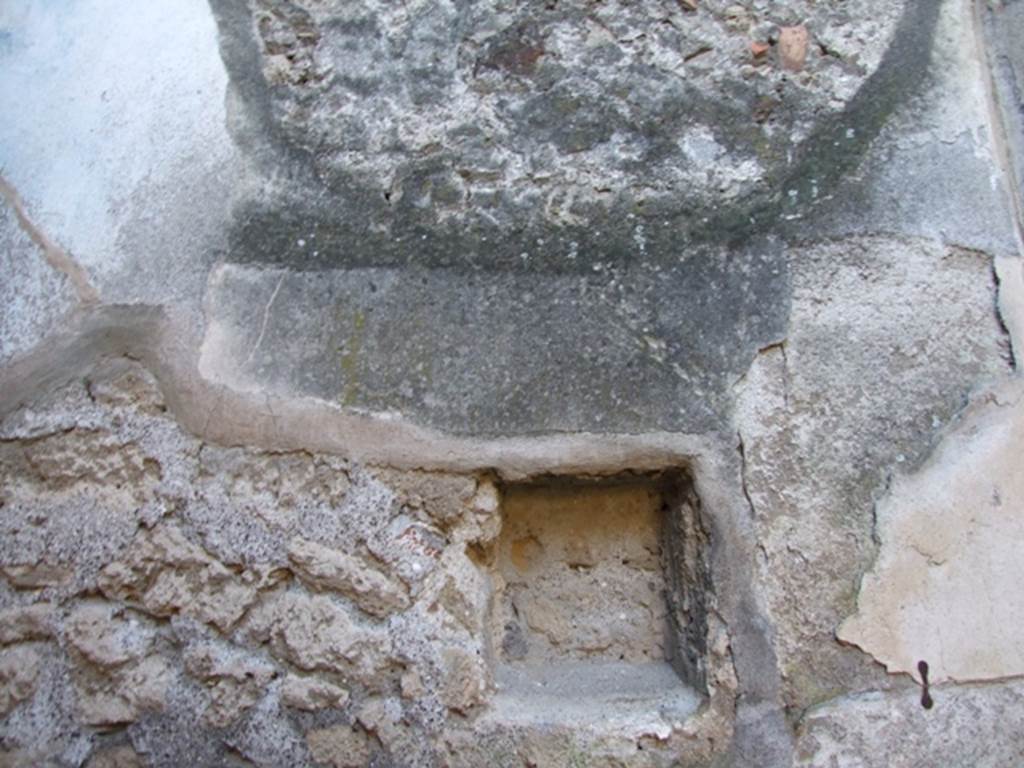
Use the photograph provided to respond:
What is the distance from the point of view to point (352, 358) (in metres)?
1.50

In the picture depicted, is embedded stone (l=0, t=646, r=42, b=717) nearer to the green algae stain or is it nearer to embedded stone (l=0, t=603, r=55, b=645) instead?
embedded stone (l=0, t=603, r=55, b=645)

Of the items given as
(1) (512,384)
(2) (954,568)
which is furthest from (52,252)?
(2) (954,568)

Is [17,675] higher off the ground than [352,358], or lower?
lower

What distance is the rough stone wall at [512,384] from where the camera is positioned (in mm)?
1404

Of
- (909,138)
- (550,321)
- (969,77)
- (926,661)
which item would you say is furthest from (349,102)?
(926,661)

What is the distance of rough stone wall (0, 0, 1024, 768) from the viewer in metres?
1.40

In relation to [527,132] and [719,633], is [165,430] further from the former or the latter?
[719,633]

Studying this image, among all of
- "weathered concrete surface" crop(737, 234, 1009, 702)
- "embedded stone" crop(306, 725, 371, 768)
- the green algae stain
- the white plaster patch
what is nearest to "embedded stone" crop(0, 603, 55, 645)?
"embedded stone" crop(306, 725, 371, 768)

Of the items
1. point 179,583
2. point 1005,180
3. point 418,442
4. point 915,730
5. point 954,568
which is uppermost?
point 1005,180

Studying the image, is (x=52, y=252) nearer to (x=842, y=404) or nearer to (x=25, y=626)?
(x=25, y=626)

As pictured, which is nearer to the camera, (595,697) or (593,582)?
(595,697)

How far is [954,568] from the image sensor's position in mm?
1414

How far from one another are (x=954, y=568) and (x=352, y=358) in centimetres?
95

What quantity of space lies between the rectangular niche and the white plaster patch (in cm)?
28
